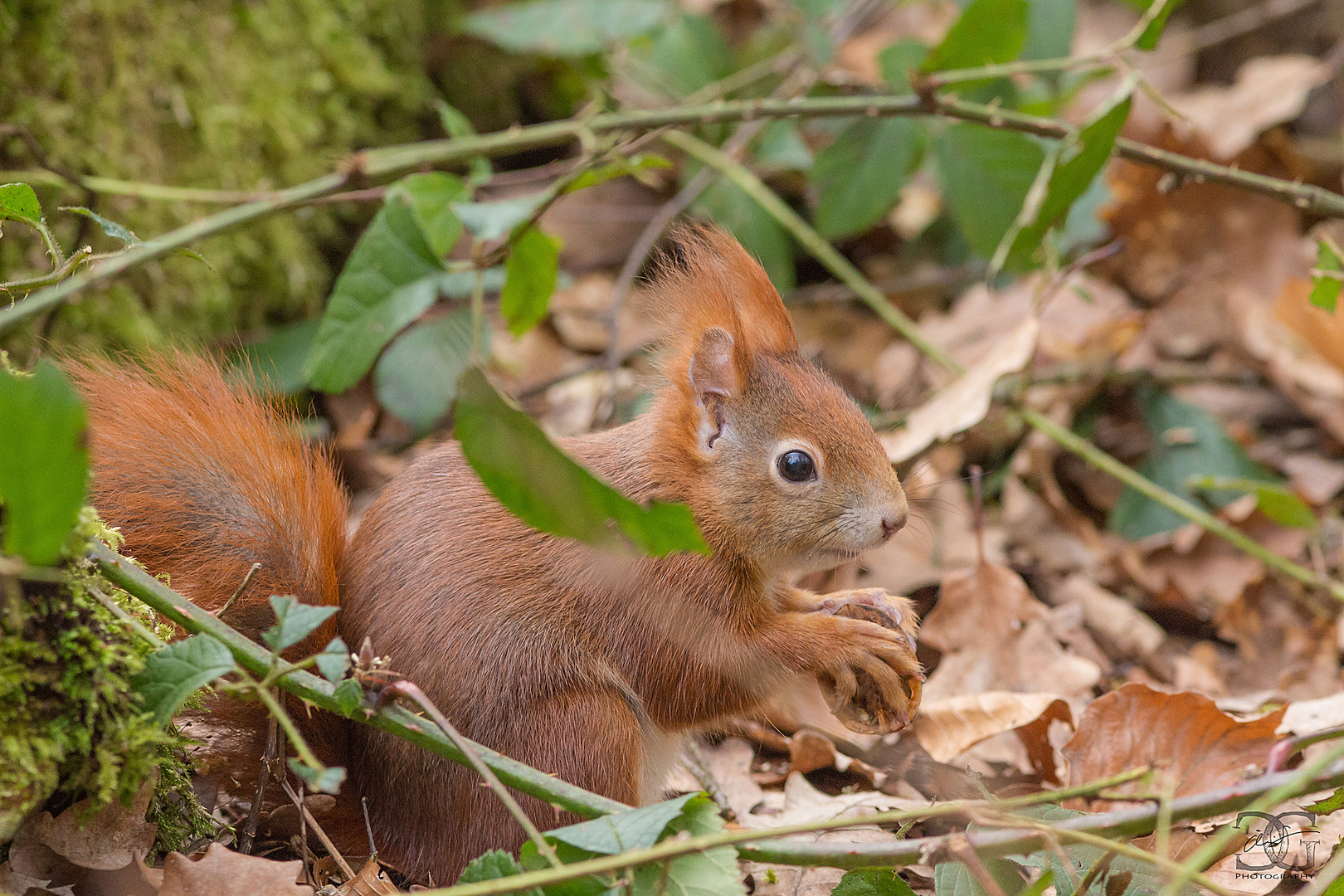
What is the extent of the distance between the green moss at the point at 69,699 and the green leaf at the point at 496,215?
38.9 inches

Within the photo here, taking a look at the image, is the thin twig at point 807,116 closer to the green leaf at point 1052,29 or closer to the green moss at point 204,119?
the green moss at point 204,119

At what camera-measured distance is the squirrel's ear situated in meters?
2.16

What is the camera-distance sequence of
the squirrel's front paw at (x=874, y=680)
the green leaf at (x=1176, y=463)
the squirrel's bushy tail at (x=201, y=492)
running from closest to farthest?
1. the squirrel's bushy tail at (x=201, y=492)
2. the squirrel's front paw at (x=874, y=680)
3. the green leaf at (x=1176, y=463)

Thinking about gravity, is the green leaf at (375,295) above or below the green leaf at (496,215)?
below

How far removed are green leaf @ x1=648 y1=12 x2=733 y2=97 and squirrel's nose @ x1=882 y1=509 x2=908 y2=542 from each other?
6.49 ft

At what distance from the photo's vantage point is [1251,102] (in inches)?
175

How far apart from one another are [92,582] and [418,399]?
1397 millimetres

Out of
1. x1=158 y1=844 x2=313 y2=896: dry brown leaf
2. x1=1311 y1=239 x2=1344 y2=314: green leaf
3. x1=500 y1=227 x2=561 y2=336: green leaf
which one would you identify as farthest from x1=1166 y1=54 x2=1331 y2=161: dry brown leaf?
x1=158 y1=844 x2=313 y2=896: dry brown leaf

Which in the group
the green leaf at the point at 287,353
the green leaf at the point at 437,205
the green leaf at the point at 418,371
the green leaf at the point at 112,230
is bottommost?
the green leaf at the point at 287,353

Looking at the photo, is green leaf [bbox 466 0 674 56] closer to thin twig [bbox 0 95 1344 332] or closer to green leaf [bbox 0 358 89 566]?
thin twig [bbox 0 95 1344 332]

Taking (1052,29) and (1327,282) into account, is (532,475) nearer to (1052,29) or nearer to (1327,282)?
(1327,282)

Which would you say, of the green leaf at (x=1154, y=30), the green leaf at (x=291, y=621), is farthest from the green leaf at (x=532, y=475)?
the green leaf at (x=1154, y=30)

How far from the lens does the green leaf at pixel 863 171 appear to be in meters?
3.39

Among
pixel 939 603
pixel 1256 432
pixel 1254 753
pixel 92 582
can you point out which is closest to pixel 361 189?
pixel 92 582
